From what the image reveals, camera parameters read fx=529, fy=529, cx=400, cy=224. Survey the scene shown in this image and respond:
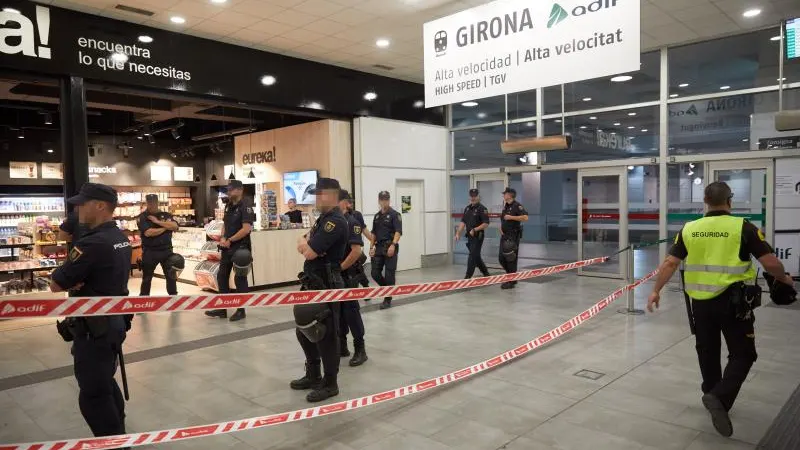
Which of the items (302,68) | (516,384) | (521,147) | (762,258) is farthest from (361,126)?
(762,258)

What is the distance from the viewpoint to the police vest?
10.4 ft

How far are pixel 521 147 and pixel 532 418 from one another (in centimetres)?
654

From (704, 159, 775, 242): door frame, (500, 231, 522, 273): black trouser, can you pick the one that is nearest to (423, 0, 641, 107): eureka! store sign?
(500, 231, 522, 273): black trouser

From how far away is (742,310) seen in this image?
3.12 meters

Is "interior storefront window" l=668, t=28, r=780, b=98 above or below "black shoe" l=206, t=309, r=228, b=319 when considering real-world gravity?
above

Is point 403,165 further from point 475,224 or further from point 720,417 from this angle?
point 720,417

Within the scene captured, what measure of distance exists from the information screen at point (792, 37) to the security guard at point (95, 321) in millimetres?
7992

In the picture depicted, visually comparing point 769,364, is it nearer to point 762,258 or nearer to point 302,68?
point 762,258

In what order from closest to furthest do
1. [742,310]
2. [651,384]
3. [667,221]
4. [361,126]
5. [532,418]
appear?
[742,310] < [532,418] < [651,384] < [667,221] < [361,126]

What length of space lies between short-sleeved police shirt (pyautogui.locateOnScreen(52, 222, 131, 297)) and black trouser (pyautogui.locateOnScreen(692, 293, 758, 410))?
343 centimetres

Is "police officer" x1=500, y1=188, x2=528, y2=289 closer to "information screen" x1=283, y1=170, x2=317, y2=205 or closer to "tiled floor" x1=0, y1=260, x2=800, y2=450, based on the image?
"tiled floor" x1=0, y1=260, x2=800, y2=450

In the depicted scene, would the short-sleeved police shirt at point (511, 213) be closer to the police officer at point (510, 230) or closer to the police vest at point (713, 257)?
the police officer at point (510, 230)

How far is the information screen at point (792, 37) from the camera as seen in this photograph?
22.1 feet

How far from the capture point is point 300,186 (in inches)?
400
